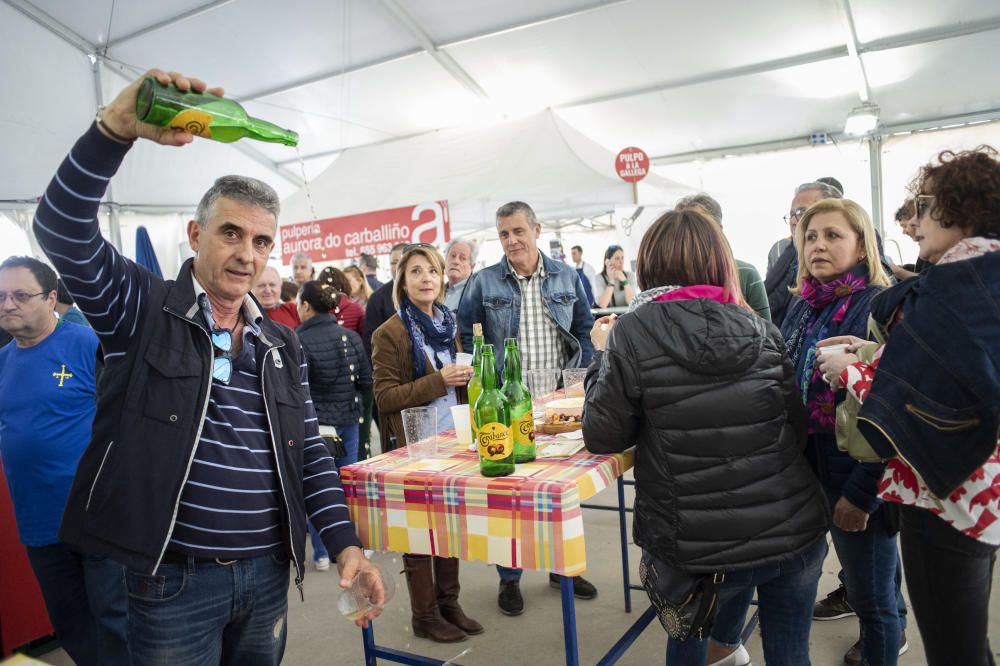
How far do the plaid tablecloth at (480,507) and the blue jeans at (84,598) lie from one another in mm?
1098

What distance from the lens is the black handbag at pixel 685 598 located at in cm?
160

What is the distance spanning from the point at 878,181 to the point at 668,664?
995 centimetres

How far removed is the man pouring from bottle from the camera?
3.99 ft

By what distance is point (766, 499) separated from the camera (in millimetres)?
1590

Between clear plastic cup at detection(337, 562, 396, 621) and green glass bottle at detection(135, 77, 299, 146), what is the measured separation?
3.34ft

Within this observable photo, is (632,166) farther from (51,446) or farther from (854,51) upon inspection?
(51,446)

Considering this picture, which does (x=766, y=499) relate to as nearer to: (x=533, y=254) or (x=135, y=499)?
(x=135, y=499)

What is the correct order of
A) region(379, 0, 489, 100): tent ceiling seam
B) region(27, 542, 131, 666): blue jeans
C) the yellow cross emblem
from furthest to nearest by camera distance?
region(379, 0, 489, 100): tent ceiling seam → the yellow cross emblem → region(27, 542, 131, 666): blue jeans

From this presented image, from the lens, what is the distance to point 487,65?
8781 mm

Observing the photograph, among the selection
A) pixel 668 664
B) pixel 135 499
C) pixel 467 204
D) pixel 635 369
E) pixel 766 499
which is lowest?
pixel 668 664

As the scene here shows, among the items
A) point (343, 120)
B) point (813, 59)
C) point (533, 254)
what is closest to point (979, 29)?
point (813, 59)

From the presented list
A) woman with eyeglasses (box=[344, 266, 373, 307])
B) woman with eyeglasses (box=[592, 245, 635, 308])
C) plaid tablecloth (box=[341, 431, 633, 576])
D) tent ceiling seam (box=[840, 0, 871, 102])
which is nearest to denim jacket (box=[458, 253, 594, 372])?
plaid tablecloth (box=[341, 431, 633, 576])

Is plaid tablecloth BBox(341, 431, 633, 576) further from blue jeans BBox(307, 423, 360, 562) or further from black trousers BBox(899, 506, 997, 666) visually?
blue jeans BBox(307, 423, 360, 562)

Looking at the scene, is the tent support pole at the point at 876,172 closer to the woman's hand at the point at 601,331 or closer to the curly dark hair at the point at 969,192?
the woman's hand at the point at 601,331
